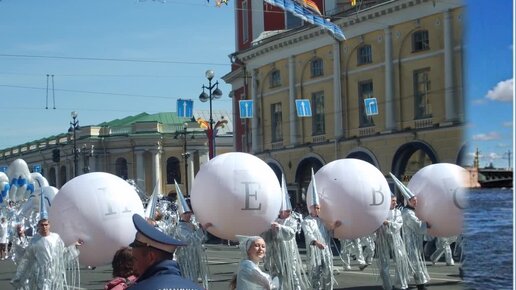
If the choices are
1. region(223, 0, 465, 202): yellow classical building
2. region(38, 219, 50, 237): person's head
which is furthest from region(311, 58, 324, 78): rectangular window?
region(38, 219, 50, 237): person's head

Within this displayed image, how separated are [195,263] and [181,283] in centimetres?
1067

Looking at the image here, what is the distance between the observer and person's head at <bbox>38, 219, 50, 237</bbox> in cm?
1188

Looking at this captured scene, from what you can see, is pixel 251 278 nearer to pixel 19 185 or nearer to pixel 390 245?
pixel 390 245

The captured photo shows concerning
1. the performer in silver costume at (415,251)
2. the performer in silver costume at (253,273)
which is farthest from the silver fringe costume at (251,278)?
the performer in silver costume at (415,251)

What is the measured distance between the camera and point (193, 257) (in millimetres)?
14117

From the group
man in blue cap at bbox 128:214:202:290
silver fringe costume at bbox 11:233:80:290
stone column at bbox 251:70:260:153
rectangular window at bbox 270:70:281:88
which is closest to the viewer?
man in blue cap at bbox 128:214:202:290

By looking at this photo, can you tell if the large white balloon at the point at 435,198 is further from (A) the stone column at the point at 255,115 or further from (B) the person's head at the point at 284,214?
(A) the stone column at the point at 255,115

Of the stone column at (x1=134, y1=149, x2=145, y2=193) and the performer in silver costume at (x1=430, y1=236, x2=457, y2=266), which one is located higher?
the stone column at (x1=134, y1=149, x2=145, y2=193)

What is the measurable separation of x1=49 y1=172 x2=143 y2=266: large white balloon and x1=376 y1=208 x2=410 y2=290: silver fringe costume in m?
4.70

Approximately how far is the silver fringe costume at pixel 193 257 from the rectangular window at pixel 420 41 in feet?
69.6

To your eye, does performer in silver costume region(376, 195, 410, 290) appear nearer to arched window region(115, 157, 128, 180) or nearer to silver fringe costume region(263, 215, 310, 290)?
silver fringe costume region(263, 215, 310, 290)

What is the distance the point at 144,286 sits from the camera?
11.4 feet

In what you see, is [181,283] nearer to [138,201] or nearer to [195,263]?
[138,201]

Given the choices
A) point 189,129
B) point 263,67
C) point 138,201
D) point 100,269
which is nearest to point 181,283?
point 138,201
